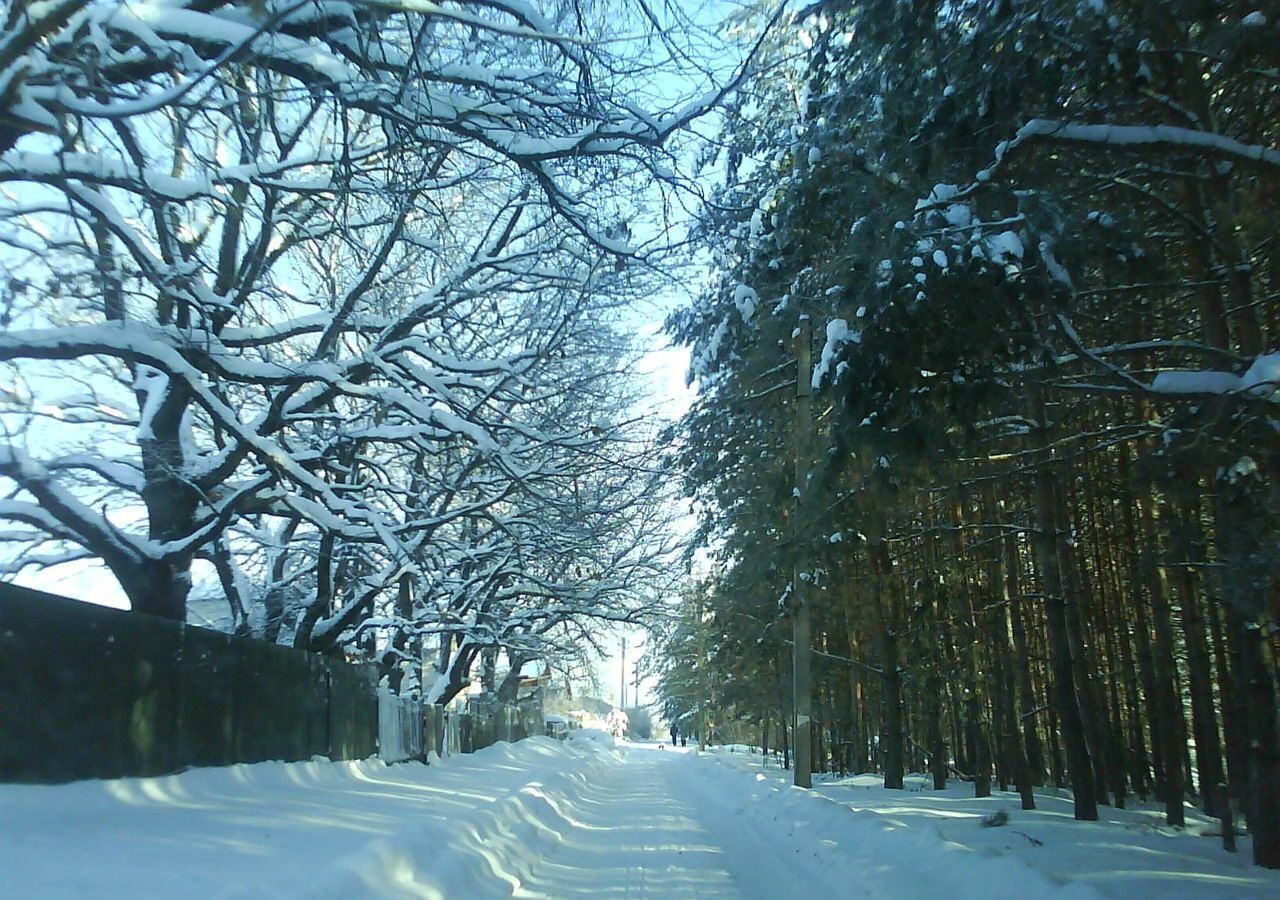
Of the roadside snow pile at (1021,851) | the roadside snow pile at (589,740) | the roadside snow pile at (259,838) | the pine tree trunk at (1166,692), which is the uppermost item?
the pine tree trunk at (1166,692)

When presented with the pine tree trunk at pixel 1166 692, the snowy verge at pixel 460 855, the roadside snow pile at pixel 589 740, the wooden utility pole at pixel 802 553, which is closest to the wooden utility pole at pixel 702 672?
the roadside snow pile at pixel 589 740

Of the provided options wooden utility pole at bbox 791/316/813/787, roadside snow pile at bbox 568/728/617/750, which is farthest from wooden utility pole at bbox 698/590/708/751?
wooden utility pole at bbox 791/316/813/787

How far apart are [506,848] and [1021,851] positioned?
5.76 meters

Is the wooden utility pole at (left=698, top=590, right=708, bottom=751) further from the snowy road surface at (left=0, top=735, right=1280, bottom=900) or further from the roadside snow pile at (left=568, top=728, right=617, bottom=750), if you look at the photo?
the snowy road surface at (left=0, top=735, right=1280, bottom=900)

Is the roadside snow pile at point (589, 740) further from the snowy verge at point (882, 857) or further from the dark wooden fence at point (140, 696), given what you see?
the dark wooden fence at point (140, 696)

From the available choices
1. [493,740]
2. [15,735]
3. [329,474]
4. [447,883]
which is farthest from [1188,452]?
[493,740]

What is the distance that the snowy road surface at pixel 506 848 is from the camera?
7.40 metres

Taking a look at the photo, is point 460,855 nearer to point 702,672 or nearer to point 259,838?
point 259,838

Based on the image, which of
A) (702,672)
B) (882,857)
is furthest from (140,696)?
(702,672)

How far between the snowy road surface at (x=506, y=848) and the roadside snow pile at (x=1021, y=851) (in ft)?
0.11

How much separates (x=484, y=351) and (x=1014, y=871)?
13087 millimetres

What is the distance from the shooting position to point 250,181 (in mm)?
9711

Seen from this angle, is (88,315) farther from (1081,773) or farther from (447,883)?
(1081,773)

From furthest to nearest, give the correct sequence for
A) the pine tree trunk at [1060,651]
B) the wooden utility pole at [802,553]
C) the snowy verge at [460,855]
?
the wooden utility pole at [802,553] < the pine tree trunk at [1060,651] < the snowy verge at [460,855]
